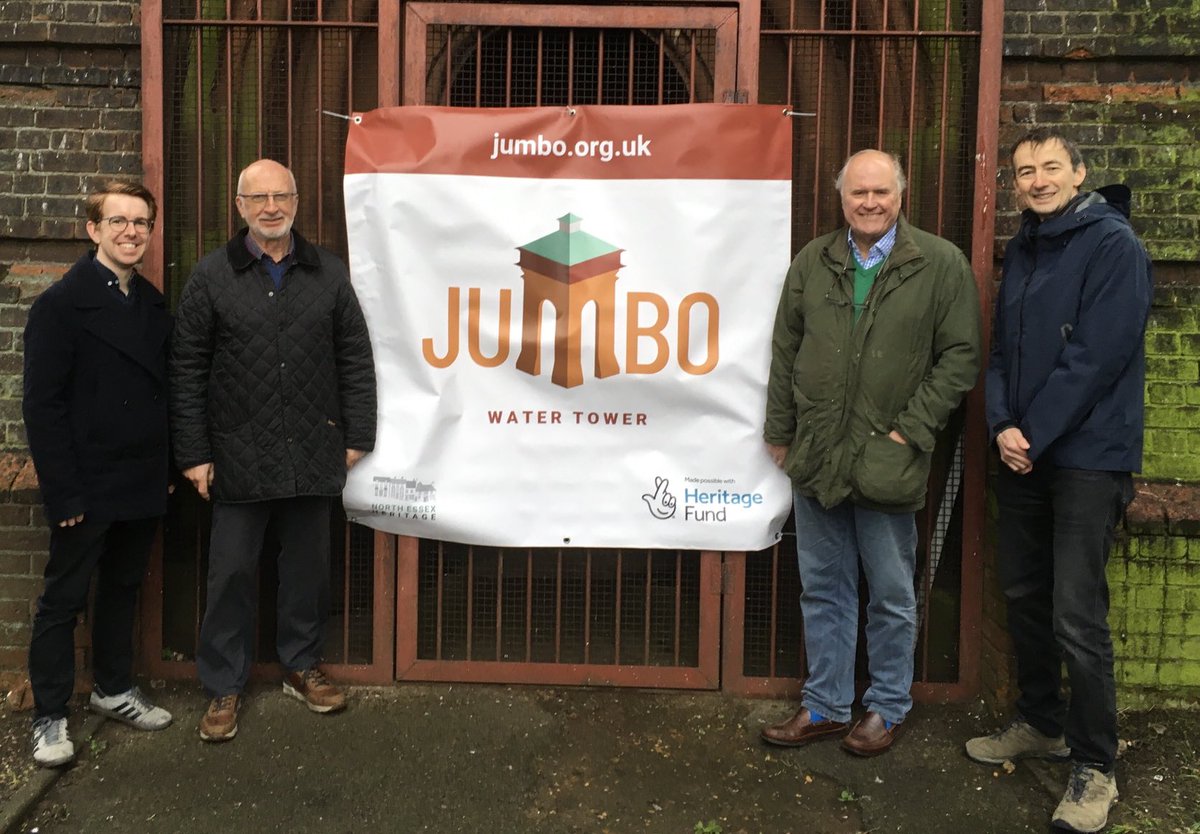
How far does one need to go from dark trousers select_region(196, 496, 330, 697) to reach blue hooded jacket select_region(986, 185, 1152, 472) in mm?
2625

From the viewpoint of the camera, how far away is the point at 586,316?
3.98 metres

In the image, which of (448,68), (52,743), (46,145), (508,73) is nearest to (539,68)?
(508,73)

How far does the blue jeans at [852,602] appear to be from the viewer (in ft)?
12.0

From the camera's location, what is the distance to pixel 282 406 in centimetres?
371

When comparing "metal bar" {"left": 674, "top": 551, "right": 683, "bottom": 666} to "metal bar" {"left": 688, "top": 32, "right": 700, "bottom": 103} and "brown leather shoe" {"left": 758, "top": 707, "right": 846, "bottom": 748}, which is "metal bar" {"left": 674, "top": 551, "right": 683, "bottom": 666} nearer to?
"brown leather shoe" {"left": 758, "top": 707, "right": 846, "bottom": 748}

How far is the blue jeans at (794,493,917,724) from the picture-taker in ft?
12.0

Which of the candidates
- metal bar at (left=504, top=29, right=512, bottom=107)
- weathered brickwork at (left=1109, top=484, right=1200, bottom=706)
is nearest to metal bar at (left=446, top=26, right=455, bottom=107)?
metal bar at (left=504, top=29, right=512, bottom=107)

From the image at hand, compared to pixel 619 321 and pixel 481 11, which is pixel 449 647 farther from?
pixel 481 11

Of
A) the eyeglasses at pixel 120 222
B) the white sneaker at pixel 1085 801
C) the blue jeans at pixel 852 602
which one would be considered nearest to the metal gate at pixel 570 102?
the blue jeans at pixel 852 602

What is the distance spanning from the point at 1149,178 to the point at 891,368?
142cm

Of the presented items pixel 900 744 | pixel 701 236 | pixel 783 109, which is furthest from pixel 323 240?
pixel 900 744

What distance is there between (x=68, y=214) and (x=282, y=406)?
1.32 m

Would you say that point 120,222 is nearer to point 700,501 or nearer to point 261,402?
point 261,402

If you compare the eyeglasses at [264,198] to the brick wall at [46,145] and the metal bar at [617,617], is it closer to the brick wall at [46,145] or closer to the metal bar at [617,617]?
the brick wall at [46,145]
